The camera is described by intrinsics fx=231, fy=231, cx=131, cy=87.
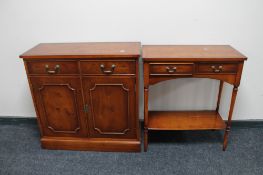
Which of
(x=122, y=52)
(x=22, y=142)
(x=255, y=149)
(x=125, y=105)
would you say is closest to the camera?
(x=122, y=52)

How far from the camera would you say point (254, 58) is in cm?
202

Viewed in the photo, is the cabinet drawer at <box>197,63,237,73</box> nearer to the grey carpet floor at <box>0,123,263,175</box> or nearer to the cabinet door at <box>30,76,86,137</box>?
the grey carpet floor at <box>0,123,263,175</box>

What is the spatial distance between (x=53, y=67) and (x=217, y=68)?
120 centimetres

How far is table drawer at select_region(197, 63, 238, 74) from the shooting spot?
1654 millimetres

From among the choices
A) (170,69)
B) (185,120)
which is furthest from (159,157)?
(170,69)

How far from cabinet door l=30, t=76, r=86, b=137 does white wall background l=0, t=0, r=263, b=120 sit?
45 centimetres

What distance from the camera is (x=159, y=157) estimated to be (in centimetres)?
194

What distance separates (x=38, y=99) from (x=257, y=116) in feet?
6.71

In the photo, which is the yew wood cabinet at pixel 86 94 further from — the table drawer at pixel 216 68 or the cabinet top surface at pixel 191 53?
the table drawer at pixel 216 68

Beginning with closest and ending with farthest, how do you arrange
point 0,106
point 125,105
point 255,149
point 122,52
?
1. point 122,52
2. point 125,105
3. point 255,149
4. point 0,106

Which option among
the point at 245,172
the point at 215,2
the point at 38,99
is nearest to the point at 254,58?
the point at 215,2

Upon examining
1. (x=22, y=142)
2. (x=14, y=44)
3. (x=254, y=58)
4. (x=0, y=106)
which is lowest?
(x=22, y=142)

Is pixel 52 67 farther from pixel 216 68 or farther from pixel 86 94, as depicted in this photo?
pixel 216 68

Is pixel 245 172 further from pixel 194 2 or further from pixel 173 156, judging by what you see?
pixel 194 2
